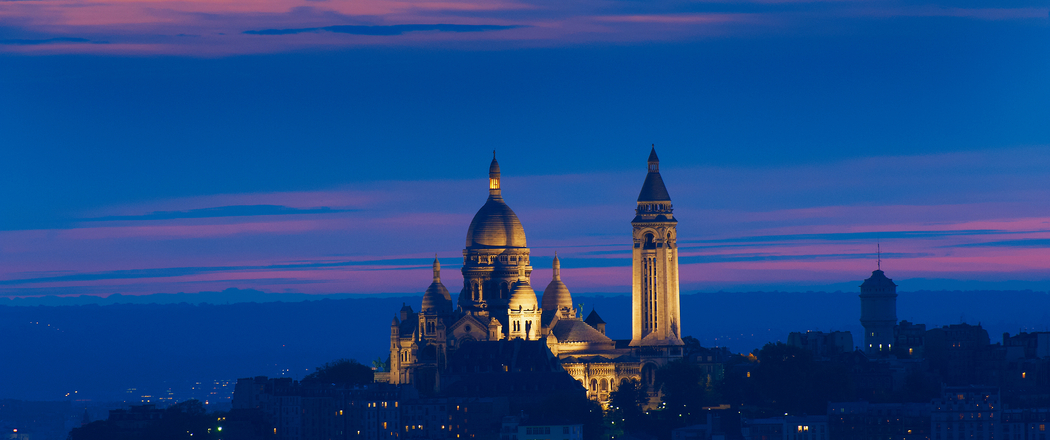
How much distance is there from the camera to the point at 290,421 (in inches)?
6260

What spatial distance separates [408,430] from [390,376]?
23303 mm

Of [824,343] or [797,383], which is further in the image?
[824,343]

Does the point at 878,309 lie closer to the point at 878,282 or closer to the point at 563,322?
the point at 878,282

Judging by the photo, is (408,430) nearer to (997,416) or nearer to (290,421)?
(290,421)

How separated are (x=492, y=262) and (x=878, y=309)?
42.0 meters

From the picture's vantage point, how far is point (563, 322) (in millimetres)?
170375

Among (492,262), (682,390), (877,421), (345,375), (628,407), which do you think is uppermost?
(492,262)

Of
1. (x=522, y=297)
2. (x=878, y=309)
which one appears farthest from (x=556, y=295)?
(x=878, y=309)

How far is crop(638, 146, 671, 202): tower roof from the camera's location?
168250 millimetres

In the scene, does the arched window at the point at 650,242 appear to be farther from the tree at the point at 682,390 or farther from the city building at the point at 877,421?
the city building at the point at 877,421

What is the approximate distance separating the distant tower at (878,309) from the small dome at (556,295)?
3277cm

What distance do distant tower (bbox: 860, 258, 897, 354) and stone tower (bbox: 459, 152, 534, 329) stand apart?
36584 mm

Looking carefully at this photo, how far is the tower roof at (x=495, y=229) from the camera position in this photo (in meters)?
180

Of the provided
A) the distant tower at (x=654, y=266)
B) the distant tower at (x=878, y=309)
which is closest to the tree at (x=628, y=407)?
the distant tower at (x=654, y=266)
